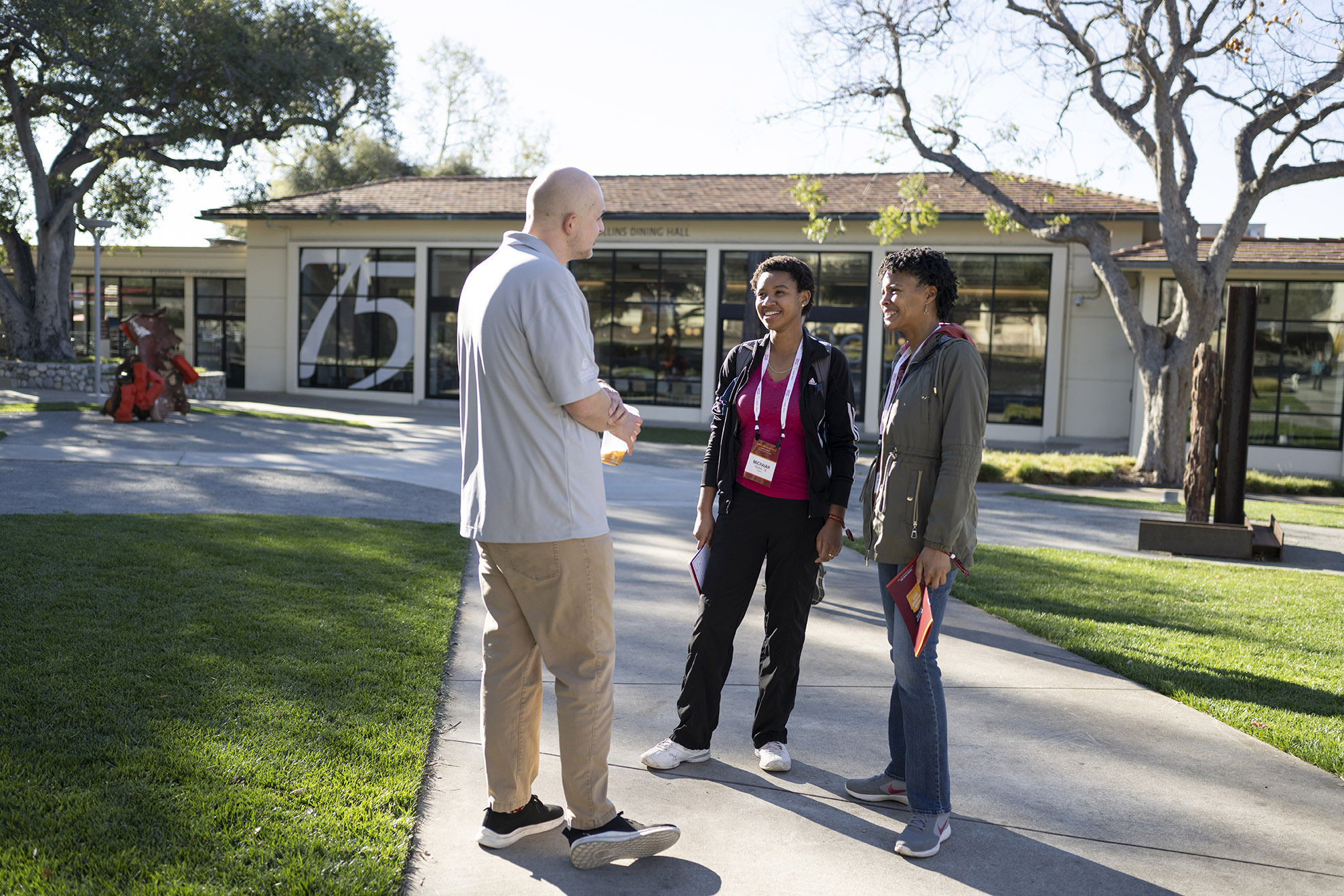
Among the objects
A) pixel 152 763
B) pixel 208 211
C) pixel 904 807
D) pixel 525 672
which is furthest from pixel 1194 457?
pixel 208 211

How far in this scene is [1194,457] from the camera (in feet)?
32.7

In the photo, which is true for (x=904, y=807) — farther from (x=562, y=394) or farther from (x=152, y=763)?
(x=152, y=763)

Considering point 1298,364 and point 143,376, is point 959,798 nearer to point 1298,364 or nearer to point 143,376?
point 143,376

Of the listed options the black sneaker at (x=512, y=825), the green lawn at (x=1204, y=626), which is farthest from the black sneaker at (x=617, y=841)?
the green lawn at (x=1204, y=626)

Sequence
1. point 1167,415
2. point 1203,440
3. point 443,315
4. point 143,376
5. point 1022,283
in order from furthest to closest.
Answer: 1. point 443,315
2. point 1022,283
3. point 143,376
4. point 1167,415
5. point 1203,440

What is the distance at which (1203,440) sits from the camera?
9.91 metres

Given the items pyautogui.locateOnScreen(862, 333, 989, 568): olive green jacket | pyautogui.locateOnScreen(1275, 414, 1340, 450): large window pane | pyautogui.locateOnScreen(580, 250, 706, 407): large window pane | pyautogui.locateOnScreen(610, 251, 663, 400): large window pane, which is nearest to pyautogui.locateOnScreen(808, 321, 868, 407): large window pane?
pyautogui.locateOnScreen(580, 250, 706, 407): large window pane

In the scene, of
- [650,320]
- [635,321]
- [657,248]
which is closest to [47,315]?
[635,321]

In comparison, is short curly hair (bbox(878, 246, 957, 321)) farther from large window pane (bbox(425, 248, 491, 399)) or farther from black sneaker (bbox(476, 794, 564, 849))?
large window pane (bbox(425, 248, 491, 399))

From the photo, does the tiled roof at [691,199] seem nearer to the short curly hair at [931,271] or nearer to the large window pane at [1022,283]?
the large window pane at [1022,283]

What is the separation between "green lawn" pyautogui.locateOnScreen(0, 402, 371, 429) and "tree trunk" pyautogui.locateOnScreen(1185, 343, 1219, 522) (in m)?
13.5

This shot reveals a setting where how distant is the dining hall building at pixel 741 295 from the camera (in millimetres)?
20078

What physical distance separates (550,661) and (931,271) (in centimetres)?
173

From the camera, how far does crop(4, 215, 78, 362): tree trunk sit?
24.6 meters
